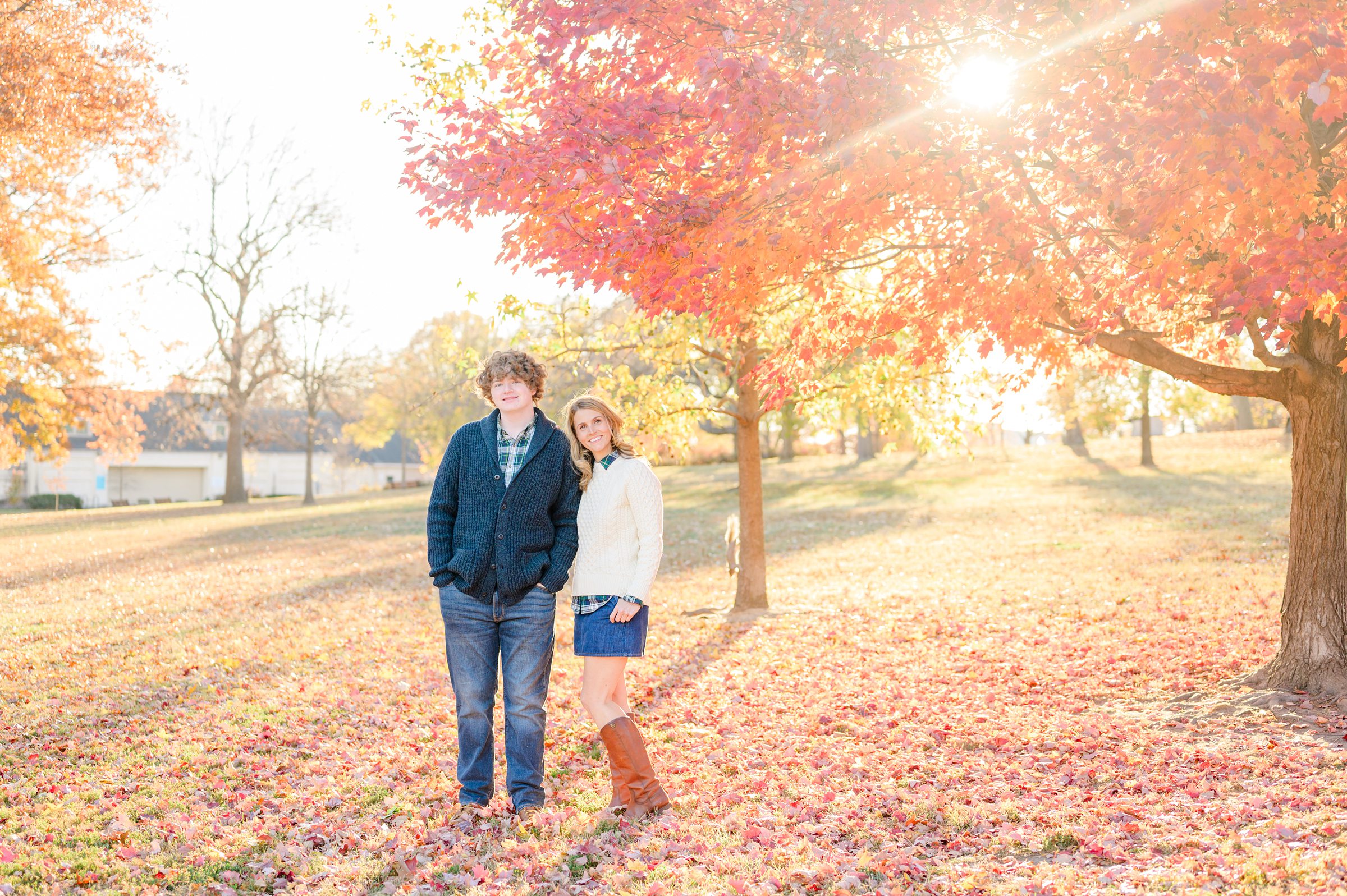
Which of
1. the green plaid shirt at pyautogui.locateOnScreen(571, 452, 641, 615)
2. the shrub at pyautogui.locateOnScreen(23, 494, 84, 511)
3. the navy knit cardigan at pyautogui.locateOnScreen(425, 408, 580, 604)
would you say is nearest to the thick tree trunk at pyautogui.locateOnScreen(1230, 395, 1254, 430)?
the green plaid shirt at pyautogui.locateOnScreen(571, 452, 641, 615)

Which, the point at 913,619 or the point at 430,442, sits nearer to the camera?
the point at 913,619

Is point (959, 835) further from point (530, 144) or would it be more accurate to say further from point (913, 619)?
point (913, 619)

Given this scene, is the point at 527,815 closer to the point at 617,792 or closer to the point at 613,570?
the point at 617,792

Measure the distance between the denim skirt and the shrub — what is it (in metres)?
44.8

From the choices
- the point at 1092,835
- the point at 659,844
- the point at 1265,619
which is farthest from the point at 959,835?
the point at 1265,619

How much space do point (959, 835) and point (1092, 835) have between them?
22.5 inches

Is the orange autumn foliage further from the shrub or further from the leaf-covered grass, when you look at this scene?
the shrub

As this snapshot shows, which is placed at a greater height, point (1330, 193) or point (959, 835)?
point (1330, 193)

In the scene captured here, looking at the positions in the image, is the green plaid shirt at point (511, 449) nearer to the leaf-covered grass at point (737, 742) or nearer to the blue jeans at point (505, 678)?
the blue jeans at point (505, 678)

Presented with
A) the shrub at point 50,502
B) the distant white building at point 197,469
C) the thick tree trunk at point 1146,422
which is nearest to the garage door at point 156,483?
the distant white building at point 197,469

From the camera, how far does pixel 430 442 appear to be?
53.9 metres

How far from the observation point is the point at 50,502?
4259 centimetres

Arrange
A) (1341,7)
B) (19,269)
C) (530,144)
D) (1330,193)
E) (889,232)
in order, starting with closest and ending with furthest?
(1341,7)
(1330,193)
(530,144)
(889,232)
(19,269)

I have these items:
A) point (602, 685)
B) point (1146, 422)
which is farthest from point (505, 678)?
point (1146, 422)
